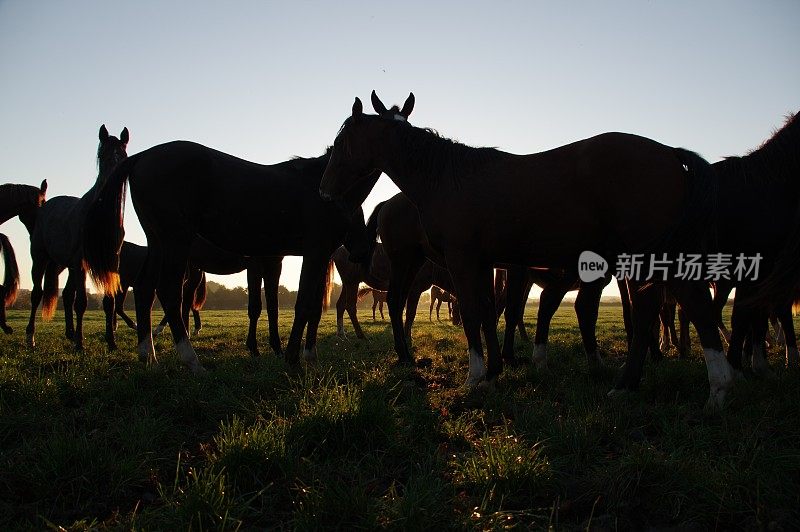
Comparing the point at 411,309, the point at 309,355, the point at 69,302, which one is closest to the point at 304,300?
the point at 309,355

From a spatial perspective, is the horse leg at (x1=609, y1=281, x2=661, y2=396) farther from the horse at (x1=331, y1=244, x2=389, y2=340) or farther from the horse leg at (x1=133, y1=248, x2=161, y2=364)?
the horse at (x1=331, y1=244, x2=389, y2=340)

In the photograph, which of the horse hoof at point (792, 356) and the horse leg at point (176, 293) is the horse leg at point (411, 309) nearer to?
the horse leg at point (176, 293)

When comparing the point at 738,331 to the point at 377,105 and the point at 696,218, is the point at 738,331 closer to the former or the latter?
the point at 696,218

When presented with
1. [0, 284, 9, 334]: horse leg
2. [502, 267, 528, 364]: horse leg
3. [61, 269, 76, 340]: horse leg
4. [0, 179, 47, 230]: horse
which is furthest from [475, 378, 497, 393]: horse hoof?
[0, 284, 9, 334]: horse leg

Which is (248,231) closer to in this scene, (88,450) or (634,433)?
(88,450)

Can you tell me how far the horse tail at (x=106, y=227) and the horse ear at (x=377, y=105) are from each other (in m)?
2.81

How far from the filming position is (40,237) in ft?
32.5

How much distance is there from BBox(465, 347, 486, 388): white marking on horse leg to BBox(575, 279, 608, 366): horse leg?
1.82m

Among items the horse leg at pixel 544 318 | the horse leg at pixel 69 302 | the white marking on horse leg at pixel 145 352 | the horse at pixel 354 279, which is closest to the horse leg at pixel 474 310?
the horse leg at pixel 544 318

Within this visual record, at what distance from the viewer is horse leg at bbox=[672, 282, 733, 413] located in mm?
3635

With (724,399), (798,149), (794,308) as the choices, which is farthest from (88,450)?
(794,308)

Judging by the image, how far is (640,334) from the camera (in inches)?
175

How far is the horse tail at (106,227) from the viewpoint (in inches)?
227

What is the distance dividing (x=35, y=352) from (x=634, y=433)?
8410 mm
